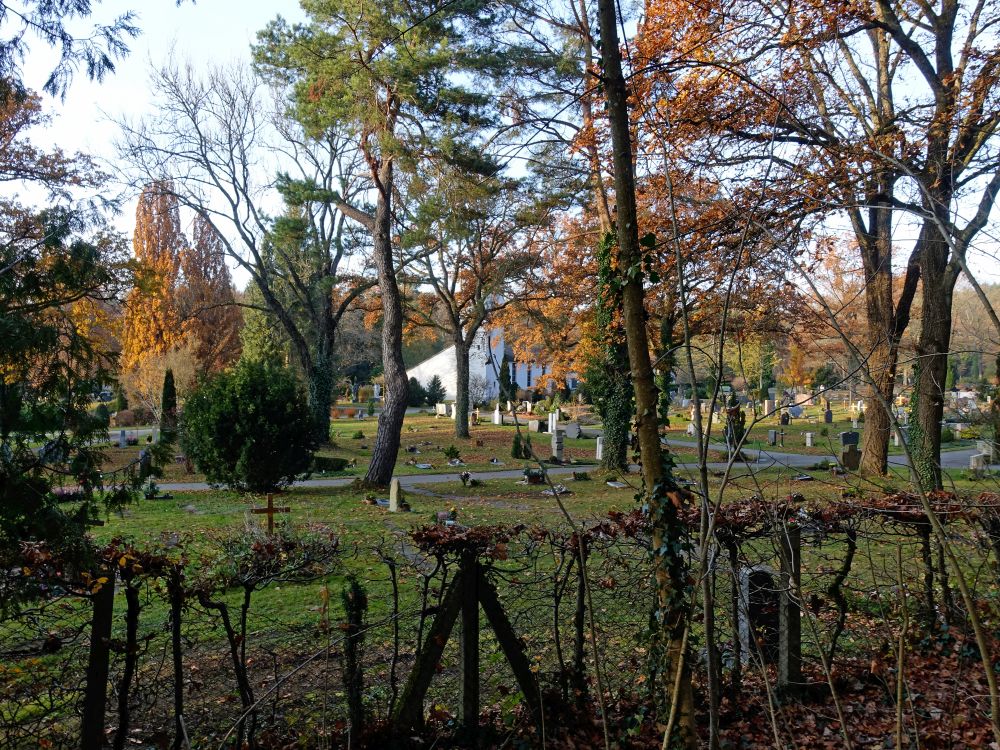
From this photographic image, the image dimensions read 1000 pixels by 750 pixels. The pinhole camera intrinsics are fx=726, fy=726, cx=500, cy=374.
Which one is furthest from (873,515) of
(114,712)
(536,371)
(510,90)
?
(536,371)

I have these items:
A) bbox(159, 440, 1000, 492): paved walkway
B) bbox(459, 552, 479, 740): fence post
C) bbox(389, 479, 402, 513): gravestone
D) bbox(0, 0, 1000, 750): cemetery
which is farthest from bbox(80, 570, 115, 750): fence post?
bbox(159, 440, 1000, 492): paved walkway

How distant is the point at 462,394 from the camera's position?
32.4 meters

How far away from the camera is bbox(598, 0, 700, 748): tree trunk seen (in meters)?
2.79

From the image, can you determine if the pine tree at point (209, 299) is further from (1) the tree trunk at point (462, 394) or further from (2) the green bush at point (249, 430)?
(2) the green bush at point (249, 430)

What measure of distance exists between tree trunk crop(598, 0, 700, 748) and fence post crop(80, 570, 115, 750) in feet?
7.72

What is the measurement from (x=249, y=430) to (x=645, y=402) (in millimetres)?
13976

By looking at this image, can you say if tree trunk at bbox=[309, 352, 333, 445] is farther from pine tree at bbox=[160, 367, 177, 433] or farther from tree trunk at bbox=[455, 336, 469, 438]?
tree trunk at bbox=[455, 336, 469, 438]

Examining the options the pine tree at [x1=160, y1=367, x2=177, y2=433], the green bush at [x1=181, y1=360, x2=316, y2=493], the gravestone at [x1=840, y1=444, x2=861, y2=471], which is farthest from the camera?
the pine tree at [x1=160, y1=367, x2=177, y2=433]

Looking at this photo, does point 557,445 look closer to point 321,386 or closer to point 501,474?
point 501,474

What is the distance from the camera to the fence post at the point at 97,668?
3.14m

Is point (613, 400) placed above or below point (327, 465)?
above

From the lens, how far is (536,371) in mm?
51000

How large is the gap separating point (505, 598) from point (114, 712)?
2282 mm

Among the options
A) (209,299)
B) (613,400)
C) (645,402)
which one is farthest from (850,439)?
(209,299)
